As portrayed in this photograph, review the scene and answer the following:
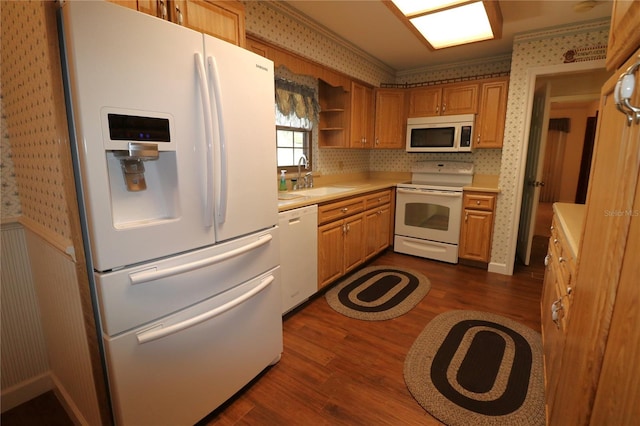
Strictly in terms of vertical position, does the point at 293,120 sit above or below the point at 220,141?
above

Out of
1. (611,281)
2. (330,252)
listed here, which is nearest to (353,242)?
(330,252)

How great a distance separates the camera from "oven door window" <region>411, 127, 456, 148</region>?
3.71 m

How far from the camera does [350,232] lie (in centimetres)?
311

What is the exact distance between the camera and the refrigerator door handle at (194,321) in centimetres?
121

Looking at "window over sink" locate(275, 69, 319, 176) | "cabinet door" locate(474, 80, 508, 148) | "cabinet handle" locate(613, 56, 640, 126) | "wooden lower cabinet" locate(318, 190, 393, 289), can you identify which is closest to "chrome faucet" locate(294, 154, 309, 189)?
"window over sink" locate(275, 69, 319, 176)

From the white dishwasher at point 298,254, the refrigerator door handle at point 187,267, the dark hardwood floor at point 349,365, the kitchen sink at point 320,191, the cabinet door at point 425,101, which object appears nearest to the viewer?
the refrigerator door handle at point 187,267

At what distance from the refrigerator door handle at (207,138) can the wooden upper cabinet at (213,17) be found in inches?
13.7

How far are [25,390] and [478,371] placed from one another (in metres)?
2.61

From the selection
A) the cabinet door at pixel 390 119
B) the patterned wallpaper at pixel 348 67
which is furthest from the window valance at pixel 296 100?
the cabinet door at pixel 390 119

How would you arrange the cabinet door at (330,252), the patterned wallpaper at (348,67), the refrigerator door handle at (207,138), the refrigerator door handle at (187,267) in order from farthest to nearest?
the cabinet door at (330,252) < the patterned wallpaper at (348,67) < the refrigerator door handle at (207,138) < the refrigerator door handle at (187,267)

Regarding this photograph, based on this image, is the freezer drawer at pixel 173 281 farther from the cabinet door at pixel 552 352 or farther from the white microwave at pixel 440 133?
the white microwave at pixel 440 133

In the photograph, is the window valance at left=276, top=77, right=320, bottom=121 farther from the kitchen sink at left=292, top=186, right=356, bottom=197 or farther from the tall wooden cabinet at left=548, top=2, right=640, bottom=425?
the tall wooden cabinet at left=548, top=2, right=640, bottom=425

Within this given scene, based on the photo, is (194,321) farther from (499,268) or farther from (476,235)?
(499,268)

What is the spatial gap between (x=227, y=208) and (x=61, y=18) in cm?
86
